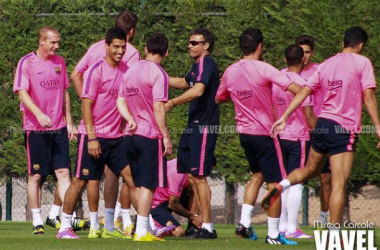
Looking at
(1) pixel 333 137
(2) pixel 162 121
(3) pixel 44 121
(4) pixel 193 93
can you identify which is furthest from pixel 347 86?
(3) pixel 44 121

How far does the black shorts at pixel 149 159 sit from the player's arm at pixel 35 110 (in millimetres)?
1421

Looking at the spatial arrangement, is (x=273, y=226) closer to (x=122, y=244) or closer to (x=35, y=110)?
(x=122, y=244)

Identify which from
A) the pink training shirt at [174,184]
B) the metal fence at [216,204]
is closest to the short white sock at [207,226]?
the pink training shirt at [174,184]

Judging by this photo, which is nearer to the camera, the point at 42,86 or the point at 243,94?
the point at 243,94

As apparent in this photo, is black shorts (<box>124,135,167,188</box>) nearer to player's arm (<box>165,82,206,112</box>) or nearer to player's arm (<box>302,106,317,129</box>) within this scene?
player's arm (<box>165,82,206,112</box>)

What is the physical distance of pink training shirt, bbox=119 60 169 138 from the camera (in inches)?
411

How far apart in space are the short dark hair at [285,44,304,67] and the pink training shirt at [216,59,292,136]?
Result: 1.04m

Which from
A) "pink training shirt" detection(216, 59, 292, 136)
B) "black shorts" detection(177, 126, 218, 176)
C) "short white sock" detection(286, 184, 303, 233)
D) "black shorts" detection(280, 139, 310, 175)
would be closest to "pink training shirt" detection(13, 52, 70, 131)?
"black shorts" detection(177, 126, 218, 176)

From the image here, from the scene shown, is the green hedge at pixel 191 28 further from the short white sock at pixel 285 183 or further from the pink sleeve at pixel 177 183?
the short white sock at pixel 285 183

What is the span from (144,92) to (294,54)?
2124mm

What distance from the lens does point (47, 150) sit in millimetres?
12102

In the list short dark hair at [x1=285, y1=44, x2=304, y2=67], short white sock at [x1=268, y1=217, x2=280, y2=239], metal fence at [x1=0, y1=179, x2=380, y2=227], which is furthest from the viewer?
metal fence at [x1=0, y1=179, x2=380, y2=227]

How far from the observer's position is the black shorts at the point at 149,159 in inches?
410

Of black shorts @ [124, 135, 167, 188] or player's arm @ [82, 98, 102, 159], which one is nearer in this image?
black shorts @ [124, 135, 167, 188]
